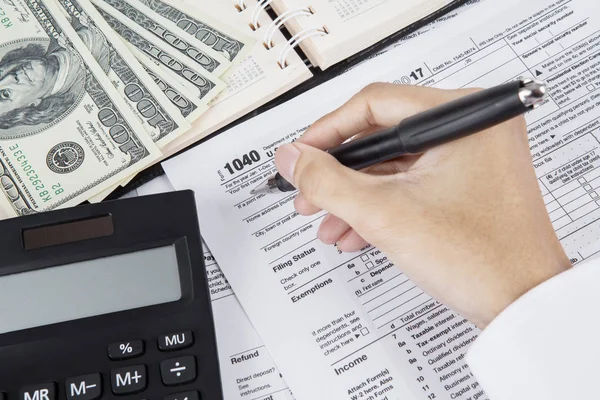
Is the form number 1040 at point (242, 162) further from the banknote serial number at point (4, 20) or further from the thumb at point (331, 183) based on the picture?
the banknote serial number at point (4, 20)

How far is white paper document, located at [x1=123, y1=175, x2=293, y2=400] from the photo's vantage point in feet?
1.80

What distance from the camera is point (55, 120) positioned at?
2.06 ft

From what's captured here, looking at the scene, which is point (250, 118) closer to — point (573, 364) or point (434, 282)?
point (434, 282)

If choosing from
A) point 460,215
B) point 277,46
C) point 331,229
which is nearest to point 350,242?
point 331,229

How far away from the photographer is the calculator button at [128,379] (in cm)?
46

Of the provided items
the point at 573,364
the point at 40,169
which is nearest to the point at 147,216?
the point at 40,169

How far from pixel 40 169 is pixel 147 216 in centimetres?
16

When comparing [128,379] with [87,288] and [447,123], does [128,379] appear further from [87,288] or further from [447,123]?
[447,123]

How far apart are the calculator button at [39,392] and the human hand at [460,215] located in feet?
0.76

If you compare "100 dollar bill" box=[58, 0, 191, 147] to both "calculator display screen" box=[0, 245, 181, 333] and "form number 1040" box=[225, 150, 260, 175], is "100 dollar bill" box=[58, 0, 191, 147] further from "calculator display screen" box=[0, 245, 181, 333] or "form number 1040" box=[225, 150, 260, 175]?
"calculator display screen" box=[0, 245, 181, 333]

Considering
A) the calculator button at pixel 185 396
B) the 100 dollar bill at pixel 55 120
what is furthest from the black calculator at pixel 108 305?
the 100 dollar bill at pixel 55 120

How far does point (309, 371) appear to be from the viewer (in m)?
0.55

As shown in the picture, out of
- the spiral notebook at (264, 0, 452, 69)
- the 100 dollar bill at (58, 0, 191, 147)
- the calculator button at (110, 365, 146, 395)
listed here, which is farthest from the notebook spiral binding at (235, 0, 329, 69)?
the calculator button at (110, 365, 146, 395)

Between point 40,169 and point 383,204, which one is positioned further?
point 40,169
